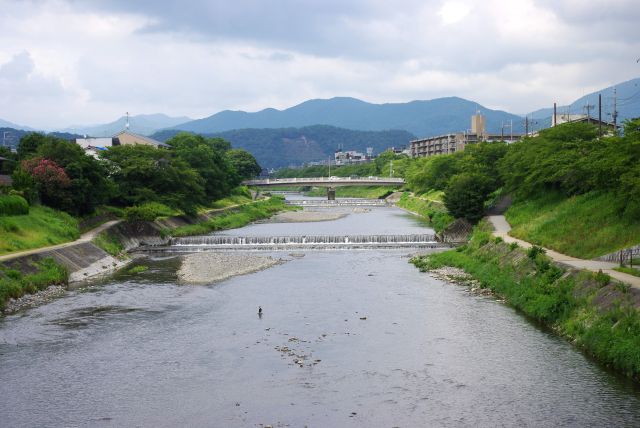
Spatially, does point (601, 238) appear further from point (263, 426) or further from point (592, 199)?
point (263, 426)

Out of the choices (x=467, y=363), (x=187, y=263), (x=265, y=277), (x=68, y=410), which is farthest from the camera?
(x=187, y=263)

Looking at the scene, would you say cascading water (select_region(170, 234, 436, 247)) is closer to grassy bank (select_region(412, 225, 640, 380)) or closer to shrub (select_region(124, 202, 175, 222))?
shrub (select_region(124, 202, 175, 222))

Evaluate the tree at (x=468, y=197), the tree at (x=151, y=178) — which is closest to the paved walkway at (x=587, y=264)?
the tree at (x=468, y=197)

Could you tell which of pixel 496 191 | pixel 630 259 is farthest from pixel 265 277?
pixel 496 191

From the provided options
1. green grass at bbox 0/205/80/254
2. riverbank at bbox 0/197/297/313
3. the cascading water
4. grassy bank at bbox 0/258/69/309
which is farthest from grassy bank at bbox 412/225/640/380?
green grass at bbox 0/205/80/254

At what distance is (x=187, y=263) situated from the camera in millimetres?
44406

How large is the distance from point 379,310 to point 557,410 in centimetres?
1264

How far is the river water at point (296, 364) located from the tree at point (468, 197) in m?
21.7

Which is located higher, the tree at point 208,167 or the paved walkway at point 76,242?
the tree at point 208,167

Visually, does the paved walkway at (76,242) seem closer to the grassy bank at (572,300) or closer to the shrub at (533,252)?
the grassy bank at (572,300)

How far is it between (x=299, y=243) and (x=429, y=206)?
1468 inches

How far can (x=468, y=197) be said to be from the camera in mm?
Result: 55125

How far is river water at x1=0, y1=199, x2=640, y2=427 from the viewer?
1755cm

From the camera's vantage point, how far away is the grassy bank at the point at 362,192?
443ft
